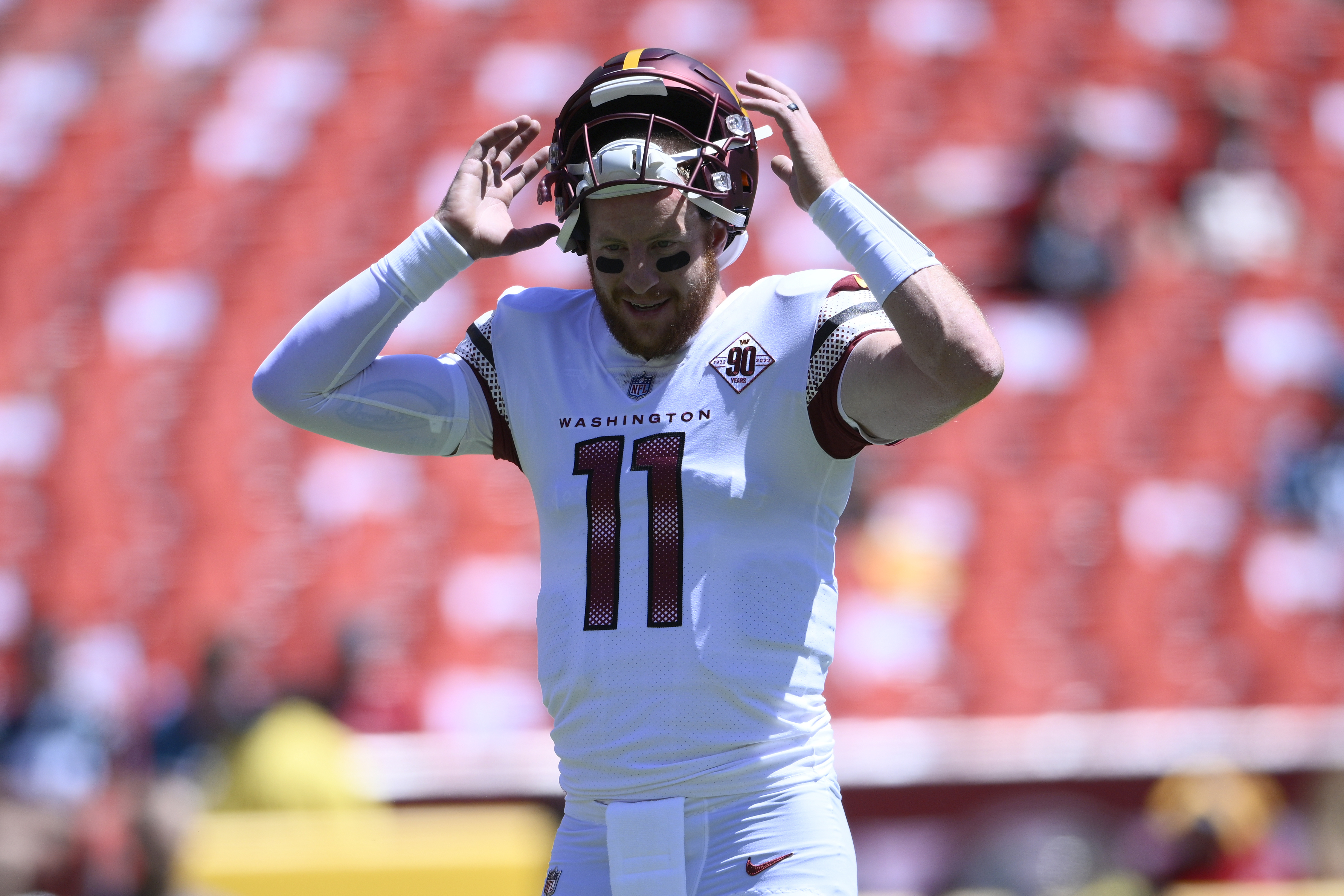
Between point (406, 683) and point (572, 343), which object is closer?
point (572, 343)

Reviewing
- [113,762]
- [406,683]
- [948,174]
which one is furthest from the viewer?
[948,174]

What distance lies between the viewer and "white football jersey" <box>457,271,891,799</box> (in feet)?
7.02

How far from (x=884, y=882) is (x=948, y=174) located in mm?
4625

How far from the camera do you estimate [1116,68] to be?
935cm

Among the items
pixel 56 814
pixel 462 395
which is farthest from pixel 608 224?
pixel 56 814

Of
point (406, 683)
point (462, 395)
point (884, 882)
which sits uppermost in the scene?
point (462, 395)

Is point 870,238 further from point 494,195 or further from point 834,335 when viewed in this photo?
point 494,195

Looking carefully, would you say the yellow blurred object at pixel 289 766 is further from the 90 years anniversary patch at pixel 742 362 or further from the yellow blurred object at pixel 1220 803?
the 90 years anniversary patch at pixel 742 362

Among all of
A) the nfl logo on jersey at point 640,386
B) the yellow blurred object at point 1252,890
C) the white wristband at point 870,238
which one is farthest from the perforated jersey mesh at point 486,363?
the yellow blurred object at point 1252,890

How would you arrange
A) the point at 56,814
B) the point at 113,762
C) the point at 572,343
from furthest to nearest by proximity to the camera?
the point at 113,762, the point at 56,814, the point at 572,343

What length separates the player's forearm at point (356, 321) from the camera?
2393 mm

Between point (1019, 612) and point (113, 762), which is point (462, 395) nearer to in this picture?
point (113, 762)

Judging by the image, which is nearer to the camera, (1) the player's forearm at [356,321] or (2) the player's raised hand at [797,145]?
(2) the player's raised hand at [797,145]

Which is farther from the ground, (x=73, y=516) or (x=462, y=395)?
(x=73, y=516)
